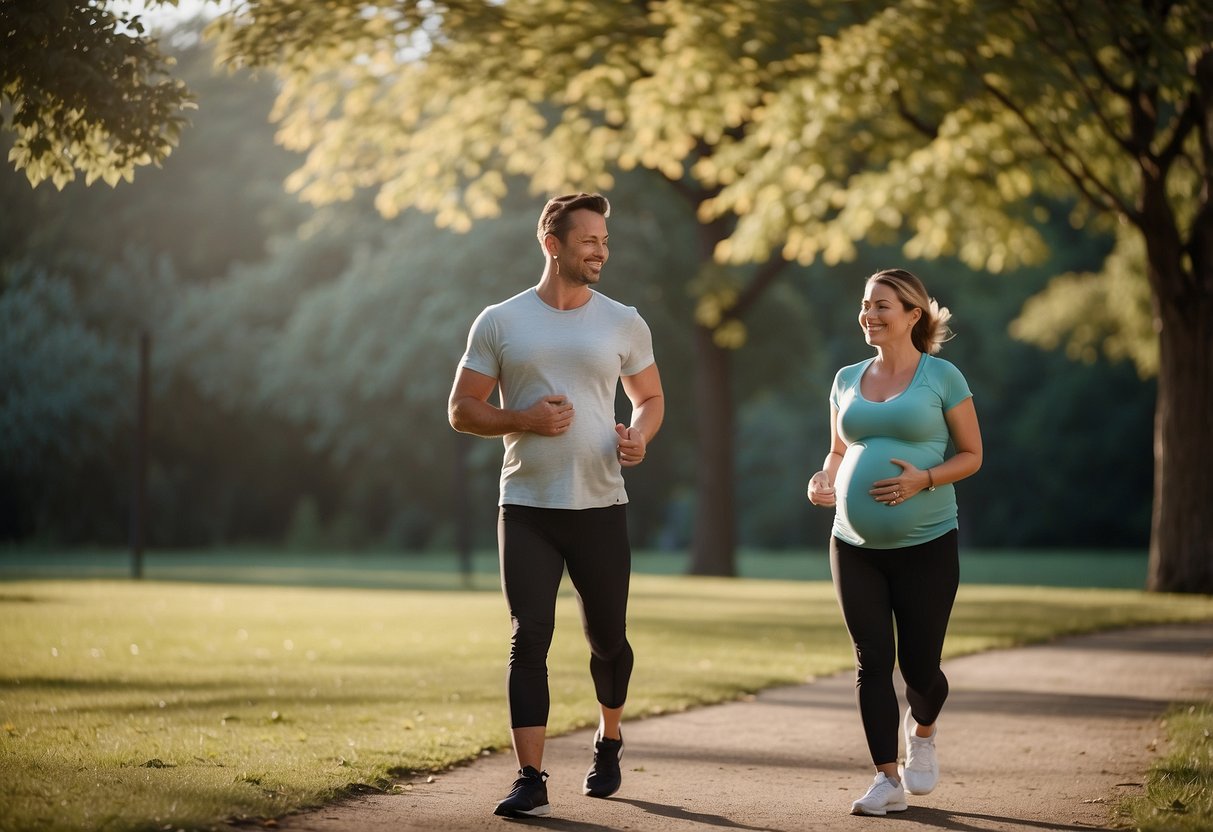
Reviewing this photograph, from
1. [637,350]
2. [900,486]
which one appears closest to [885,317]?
[900,486]

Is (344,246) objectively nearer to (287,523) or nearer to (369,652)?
(287,523)

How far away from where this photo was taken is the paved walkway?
229 inches

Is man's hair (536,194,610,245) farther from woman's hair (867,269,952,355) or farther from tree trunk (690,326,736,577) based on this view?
tree trunk (690,326,736,577)

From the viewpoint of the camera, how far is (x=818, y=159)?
59.4 ft

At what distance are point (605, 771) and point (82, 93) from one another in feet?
13.4

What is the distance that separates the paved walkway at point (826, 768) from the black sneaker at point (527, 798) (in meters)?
0.06

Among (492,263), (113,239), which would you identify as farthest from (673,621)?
(113,239)

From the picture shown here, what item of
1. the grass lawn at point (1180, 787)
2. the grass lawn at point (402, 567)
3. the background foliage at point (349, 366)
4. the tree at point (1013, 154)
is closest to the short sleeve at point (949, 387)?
the grass lawn at point (1180, 787)

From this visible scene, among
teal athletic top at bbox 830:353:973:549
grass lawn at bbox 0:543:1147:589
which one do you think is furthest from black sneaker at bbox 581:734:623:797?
grass lawn at bbox 0:543:1147:589

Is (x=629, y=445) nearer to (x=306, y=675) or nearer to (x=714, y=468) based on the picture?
(x=306, y=675)

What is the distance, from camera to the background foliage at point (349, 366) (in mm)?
37625

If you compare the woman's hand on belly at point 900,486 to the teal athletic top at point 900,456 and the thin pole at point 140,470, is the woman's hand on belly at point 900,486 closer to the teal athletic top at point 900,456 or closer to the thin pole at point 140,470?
the teal athletic top at point 900,456

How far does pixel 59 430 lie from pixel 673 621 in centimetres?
3009

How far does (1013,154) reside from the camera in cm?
1786
